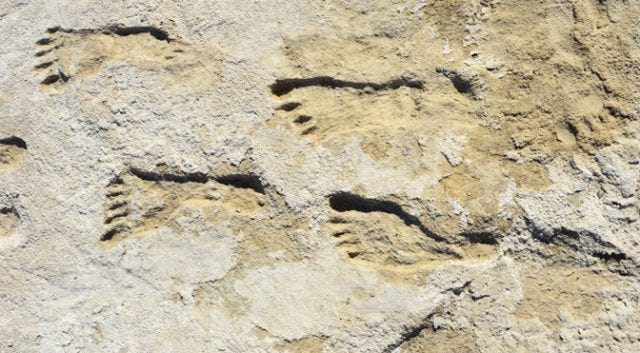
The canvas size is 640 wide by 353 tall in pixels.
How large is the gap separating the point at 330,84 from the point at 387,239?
0.37m

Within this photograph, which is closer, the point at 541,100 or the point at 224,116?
the point at 541,100

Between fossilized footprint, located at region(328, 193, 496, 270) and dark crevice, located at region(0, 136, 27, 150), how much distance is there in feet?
2.54

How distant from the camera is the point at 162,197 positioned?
159cm

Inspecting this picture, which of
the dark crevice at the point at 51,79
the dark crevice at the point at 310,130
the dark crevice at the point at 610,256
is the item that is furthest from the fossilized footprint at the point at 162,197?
the dark crevice at the point at 610,256

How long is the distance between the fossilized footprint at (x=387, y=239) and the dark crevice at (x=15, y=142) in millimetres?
773

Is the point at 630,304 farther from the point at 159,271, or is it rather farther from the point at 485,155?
the point at 159,271

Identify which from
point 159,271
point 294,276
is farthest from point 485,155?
point 159,271

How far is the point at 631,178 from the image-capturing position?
4.61 ft

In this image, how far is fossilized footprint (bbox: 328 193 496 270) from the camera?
1.48m

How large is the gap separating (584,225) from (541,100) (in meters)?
0.28

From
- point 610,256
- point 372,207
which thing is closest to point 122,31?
point 372,207

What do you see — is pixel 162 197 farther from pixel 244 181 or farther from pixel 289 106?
pixel 289 106

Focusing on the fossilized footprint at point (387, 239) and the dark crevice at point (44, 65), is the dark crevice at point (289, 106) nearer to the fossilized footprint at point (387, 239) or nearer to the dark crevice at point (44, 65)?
the fossilized footprint at point (387, 239)

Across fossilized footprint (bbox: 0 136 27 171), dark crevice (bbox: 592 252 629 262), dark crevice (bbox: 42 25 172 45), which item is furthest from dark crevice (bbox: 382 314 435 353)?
fossilized footprint (bbox: 0 136 27 171)
